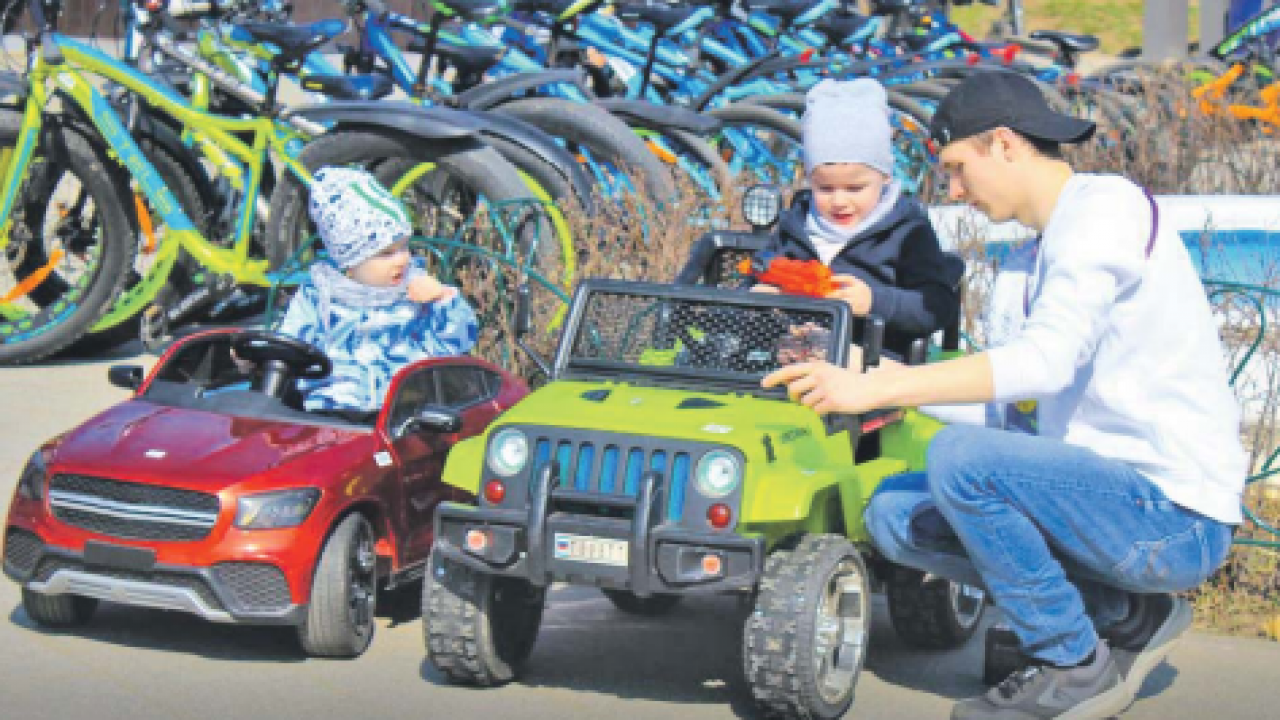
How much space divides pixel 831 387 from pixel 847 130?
1059 mm

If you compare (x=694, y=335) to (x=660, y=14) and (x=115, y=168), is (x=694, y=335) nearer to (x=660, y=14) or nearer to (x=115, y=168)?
(x=115, y=168)

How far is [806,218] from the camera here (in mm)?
5418

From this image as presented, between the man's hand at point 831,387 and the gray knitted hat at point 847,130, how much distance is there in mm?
916

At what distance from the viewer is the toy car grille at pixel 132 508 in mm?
4758

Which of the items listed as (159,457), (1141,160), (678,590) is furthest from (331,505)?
(1141,160)

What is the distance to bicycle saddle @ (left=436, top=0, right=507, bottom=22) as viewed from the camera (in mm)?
9859

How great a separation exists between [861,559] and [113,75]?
198 inches

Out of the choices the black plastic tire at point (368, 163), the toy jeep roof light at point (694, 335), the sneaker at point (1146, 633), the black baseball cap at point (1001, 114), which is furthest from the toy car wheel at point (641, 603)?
the black plastic tire at point (368, 163)

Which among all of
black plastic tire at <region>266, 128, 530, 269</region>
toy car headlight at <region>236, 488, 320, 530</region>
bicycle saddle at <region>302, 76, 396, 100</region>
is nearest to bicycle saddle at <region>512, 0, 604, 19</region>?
bicycle saddle at <region>302, 76, 396, 100</region>

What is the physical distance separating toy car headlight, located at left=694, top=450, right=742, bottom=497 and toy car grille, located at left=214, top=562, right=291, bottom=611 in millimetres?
1158

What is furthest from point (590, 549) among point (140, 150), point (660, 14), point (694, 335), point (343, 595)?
point (660, 14)

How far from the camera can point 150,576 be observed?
4766 millimetres

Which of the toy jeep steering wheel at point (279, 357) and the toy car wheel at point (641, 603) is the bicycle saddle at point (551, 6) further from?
the toy car wheel at point (641, 603)

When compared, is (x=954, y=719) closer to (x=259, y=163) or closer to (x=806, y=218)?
(x=806, y=218)
